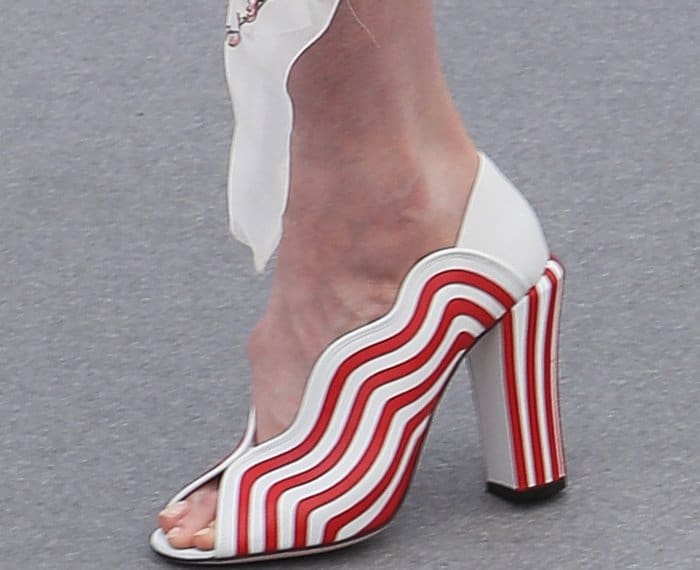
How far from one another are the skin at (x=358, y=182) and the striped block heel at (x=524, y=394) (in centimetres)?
9

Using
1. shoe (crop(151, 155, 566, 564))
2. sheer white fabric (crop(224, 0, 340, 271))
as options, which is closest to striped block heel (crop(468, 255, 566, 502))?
shoe (crop(151, 155, 566, 564))

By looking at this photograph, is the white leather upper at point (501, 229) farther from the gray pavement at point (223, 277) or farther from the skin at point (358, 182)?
the gray pavement at point (223, 277)

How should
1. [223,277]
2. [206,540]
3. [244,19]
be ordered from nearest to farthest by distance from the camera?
[244,19], [206,540], [223,277]

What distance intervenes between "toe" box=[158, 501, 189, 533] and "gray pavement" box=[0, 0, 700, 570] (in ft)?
0.09

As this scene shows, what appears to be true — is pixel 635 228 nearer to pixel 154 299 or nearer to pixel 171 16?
pixel 154 299

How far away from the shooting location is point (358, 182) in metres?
1.14

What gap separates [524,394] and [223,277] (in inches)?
18.8

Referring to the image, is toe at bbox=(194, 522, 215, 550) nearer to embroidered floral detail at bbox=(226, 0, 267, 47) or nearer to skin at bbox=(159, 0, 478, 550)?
skin at bbox=(159, 0, 478, 550)

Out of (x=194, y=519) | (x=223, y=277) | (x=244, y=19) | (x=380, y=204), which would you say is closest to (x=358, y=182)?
(x=380, y=204)

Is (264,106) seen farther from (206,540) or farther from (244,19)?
(206,540)

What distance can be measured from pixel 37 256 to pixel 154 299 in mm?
160

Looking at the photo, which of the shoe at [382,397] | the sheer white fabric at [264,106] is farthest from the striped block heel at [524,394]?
the sheer white fabric at [264,106]

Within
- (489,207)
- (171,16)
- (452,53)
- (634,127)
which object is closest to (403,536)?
(489,207)

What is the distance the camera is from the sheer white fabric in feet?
3.45
